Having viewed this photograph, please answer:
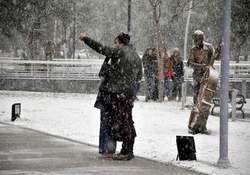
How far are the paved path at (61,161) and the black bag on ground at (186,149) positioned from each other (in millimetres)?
Answer: 474

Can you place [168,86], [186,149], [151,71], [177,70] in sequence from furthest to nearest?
[168,86]
[177,70]
[151,71]
[186,149]

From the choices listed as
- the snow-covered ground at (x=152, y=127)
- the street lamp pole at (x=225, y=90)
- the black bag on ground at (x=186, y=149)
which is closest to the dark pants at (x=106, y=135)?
the snow-covered ground at (x=152, y=127)

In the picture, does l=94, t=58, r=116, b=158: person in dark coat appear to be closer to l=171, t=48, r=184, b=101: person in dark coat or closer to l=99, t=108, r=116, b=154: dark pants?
l=99, t=108, r=116, b=154: dark pants

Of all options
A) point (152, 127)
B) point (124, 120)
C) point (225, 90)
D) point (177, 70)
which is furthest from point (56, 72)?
point (225, 90)

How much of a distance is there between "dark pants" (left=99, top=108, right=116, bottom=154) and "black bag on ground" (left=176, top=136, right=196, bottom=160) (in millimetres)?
1082

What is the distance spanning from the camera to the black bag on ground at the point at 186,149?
10867 mm

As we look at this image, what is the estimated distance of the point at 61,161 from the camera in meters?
10.6

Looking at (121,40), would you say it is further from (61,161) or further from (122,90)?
(61,161)

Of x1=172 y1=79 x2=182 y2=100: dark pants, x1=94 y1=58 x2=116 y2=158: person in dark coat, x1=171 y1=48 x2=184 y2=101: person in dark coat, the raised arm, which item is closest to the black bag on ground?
x1=94 y1=58 x2=116 y2=158: person in dark coat

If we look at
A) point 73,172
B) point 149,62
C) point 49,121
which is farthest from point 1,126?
point 149,62

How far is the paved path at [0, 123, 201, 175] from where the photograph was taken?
9.67m

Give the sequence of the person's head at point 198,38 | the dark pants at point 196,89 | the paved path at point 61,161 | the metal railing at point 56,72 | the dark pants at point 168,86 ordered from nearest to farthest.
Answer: the paved path at point 61,161 → the person's head at point 198,38 → the dark pants at point 196,89 → the dark pants at point 168,86 → the metal railing at point 56,72

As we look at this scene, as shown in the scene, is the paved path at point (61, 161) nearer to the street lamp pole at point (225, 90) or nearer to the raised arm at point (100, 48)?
the street lamp pole at point (225, 90)

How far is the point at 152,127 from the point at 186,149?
5.53 m
